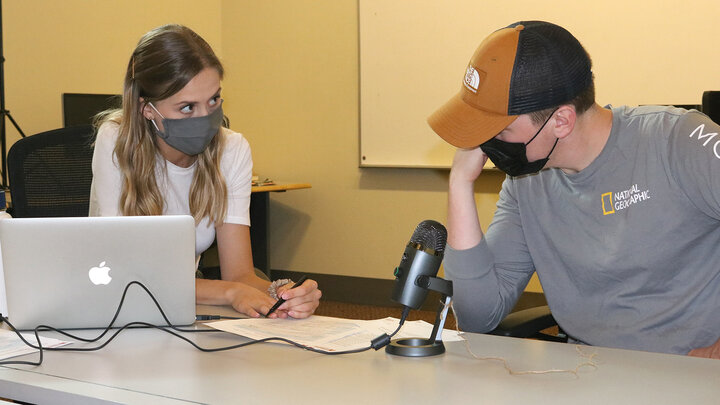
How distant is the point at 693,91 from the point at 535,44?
272cm

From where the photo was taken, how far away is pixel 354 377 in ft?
4.00

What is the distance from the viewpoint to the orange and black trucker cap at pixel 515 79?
1467 mm

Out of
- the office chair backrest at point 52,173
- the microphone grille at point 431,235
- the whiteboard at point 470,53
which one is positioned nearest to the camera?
the microphone grille at point 431,235

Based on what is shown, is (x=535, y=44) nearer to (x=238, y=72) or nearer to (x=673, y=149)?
(x=673, y=149)

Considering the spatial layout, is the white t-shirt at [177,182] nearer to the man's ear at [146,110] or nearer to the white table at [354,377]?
the man's ear at [146,110]

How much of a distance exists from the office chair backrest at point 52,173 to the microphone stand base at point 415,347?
1.34 meters

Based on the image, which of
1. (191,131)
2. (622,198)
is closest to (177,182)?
(191,131)

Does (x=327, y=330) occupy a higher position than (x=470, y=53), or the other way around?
(x=470, y=53)

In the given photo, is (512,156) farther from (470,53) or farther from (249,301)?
(470,53)

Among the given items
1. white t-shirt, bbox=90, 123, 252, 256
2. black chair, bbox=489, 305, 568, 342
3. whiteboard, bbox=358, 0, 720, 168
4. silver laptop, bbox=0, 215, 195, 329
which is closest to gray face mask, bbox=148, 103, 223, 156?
white t-shirt, bbox=90, 123, 252, 256

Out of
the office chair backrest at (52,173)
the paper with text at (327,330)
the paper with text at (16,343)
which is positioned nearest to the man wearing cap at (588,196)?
the paper with text at (327,330)

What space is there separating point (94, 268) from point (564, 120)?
3.20ft

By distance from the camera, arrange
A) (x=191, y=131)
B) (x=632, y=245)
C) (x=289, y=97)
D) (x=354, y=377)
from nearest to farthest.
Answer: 1. (x=354, y=377)
2. (x=632, y=245)
3. (x=191, y=131)
4. (x=289, y=97)

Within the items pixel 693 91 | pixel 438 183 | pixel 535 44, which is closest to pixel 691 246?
pixel 535 44
